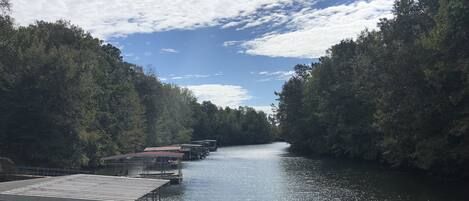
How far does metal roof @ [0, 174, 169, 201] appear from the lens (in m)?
20.1

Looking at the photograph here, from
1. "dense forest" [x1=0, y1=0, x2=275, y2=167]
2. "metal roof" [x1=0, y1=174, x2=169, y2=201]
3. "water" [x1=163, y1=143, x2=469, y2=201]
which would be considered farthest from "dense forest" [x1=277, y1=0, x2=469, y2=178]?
"dense forest" [x1=0, y1=0, x2=275, y2=167]

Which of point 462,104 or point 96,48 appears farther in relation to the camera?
point 96,48

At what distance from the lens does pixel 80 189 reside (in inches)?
889

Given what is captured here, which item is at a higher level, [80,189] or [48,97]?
[48,97]

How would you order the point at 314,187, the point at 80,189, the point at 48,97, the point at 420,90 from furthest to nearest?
the point at 48,97
the point at 314,187
the point at 420,90
the point at 80,189

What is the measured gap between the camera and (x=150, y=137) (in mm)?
121375

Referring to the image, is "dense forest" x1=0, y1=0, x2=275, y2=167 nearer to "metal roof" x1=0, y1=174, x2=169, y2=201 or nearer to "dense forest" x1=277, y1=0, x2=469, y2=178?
"metal roof" x1=0, y1=174, x2=169, y2=201

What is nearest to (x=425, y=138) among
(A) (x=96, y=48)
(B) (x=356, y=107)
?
(B) (x=356, y=107)

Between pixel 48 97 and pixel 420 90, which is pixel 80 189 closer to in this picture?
pixel 420 90

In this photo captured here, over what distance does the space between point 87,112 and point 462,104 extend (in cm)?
4503

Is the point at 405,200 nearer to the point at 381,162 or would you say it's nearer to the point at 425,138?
the point at 425,138

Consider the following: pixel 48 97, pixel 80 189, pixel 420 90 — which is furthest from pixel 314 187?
pixel 48 97

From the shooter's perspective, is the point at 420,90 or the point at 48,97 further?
the point at 48,97

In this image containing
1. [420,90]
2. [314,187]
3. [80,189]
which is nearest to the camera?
[80,189]
